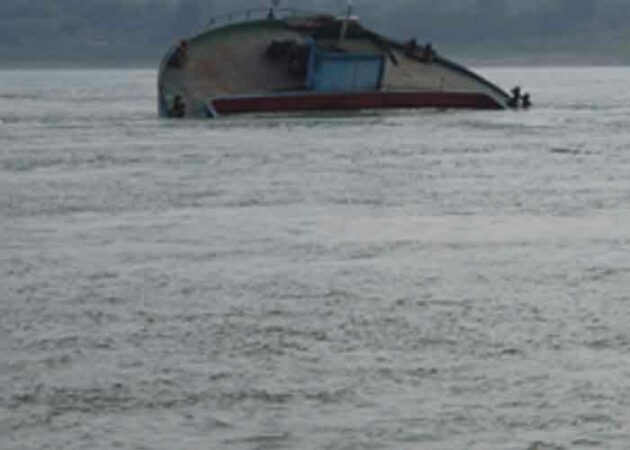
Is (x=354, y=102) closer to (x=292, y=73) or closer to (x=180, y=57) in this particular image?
(x=292, y=73)

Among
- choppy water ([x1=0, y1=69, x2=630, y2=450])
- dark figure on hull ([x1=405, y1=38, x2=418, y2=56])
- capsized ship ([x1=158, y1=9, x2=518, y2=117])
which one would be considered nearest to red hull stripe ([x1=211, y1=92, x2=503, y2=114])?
capsized ship ([x1=158, y1=9, x2=518, y2=117])

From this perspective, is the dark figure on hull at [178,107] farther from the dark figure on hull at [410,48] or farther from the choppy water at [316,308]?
the choppy water at [316,308]

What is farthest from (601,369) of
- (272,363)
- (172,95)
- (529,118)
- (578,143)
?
(529,118)

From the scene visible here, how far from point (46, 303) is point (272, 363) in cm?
592

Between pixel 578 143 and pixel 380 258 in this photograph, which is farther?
pixel 578 143

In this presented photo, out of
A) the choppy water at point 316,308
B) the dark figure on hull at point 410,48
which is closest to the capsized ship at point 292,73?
the dark figure on hull at point 410,48

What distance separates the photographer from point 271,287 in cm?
2658

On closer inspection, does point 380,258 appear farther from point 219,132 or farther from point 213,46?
point 213,46

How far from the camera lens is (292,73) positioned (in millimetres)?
83125

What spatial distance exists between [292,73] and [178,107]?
6.17 m

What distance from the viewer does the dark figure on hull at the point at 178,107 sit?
8088 centimetres

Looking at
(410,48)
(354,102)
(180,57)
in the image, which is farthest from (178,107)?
(410,48)

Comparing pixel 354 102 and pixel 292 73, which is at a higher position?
pixel 292 73

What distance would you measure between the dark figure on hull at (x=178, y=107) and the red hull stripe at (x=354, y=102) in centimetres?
202
